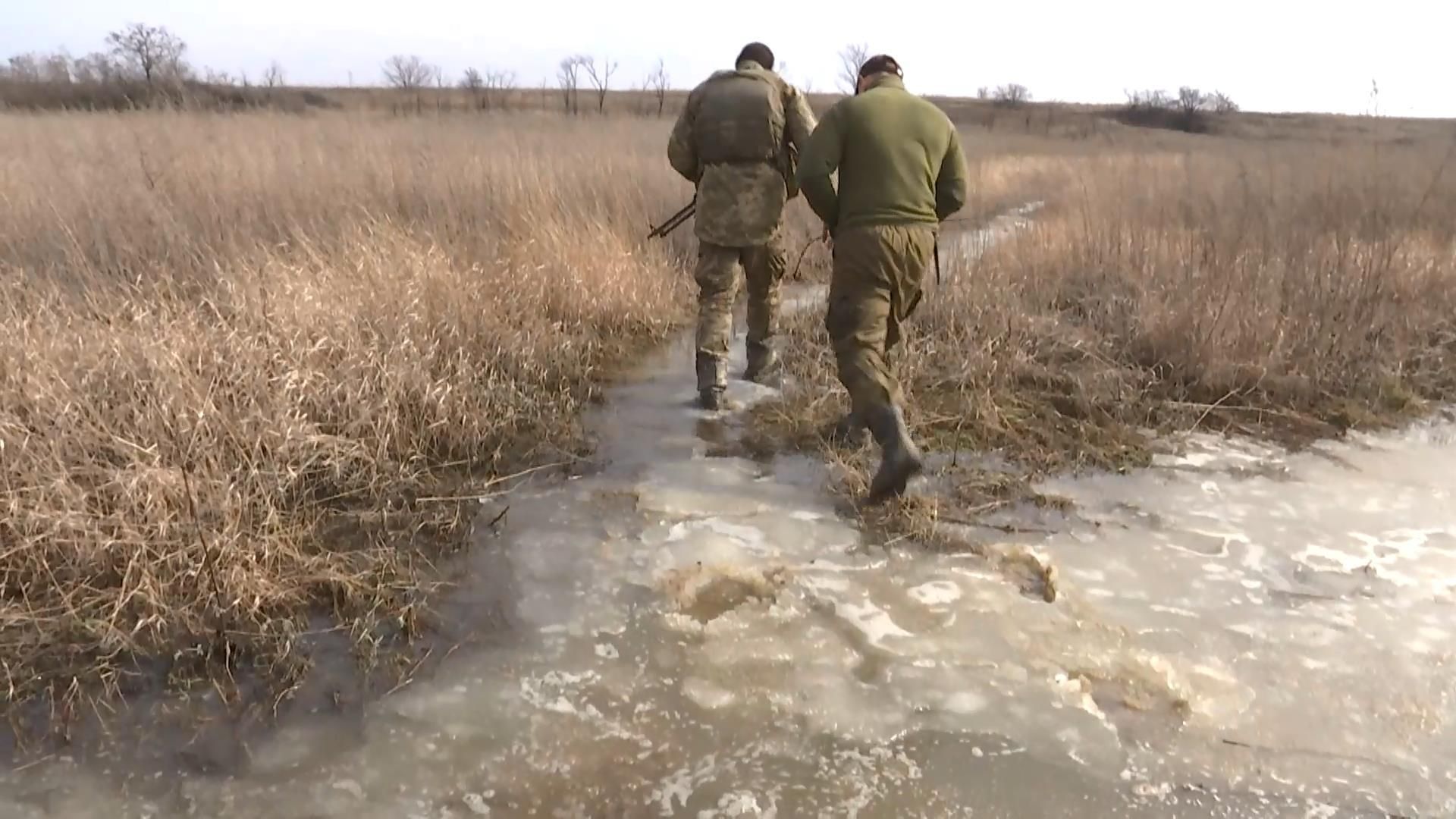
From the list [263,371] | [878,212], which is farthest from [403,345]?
[878,212]

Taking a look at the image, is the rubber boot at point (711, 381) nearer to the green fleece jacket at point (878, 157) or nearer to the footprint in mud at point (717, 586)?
the green fleece jacket at point (878, 157)

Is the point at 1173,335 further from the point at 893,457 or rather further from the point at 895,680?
the point at 895,680

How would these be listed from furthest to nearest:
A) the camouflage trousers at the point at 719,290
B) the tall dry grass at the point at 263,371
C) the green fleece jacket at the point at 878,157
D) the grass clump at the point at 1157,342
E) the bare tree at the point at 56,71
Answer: the bare tree at the point at 56,71 < the camouflage trousers at the point at 719,290 < the grass clump at the point at 1157,342 < the green fleece jacket at the point at 878,157 < the tall dry grass at the point at 263,371

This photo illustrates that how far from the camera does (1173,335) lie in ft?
15.8

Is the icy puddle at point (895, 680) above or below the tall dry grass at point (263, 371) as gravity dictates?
below

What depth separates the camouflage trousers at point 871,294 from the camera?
3410 mm

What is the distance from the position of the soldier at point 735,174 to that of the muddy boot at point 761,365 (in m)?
0.32

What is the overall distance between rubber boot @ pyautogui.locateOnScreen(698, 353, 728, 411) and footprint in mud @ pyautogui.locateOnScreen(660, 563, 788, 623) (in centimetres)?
157

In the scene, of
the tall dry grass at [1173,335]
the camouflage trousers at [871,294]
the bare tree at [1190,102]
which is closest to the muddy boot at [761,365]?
the tall dry grass at [1173,335]

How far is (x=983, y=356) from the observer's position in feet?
15.2

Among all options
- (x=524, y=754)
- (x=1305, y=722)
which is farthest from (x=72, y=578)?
(x=1305, y=722)

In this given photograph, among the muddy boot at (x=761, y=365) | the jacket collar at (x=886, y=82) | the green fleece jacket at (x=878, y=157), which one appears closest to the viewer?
the green fleece jacket at (x=878, y=157)

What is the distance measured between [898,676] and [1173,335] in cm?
336

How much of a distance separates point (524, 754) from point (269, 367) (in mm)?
2252
